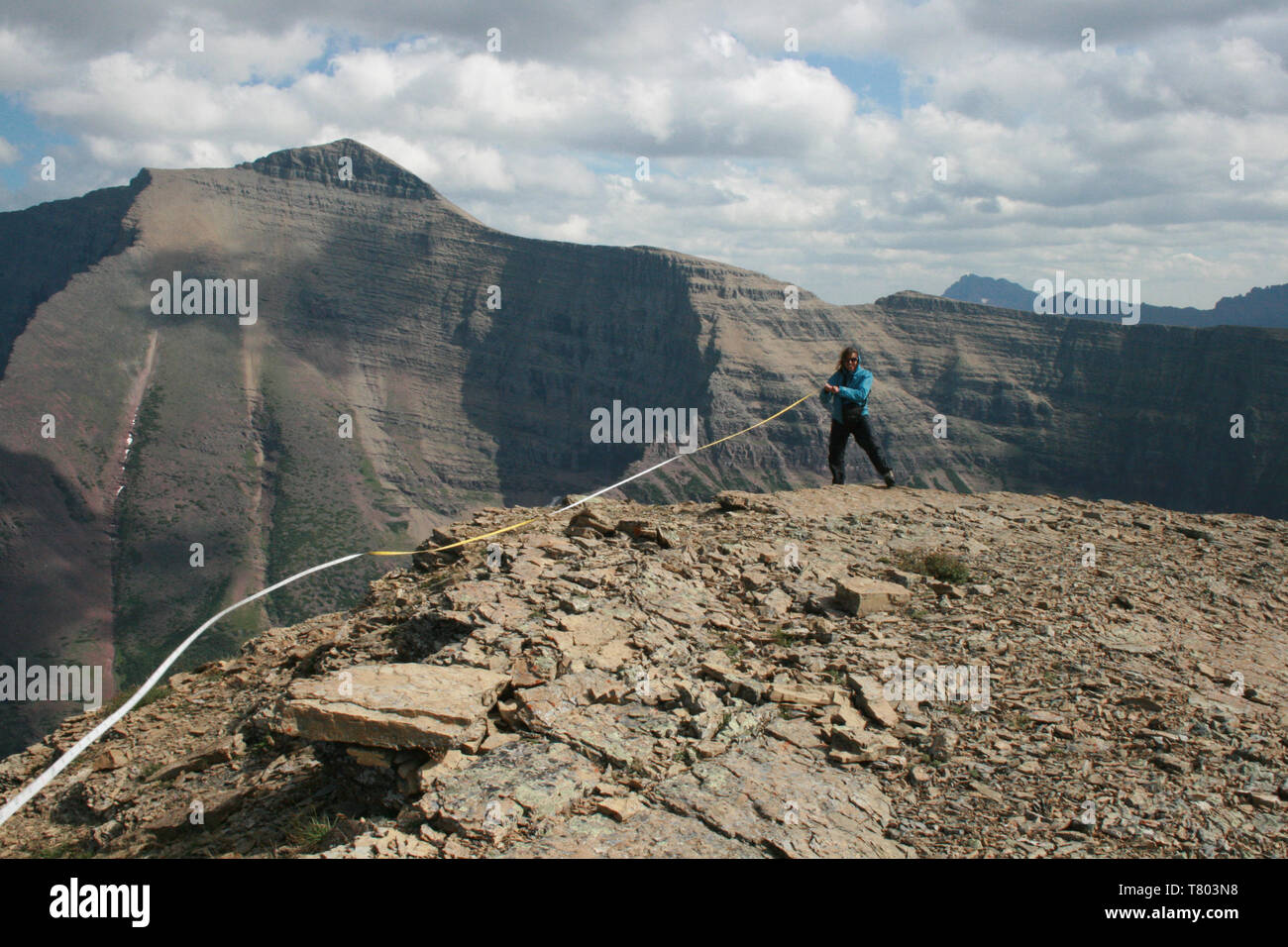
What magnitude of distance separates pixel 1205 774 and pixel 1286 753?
1.01m

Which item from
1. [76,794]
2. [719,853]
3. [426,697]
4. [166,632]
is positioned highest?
[426,697]

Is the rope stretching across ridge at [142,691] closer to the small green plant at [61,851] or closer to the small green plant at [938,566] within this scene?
the small green plant at [61,851]

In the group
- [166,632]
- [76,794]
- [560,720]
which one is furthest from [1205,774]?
[166,632]

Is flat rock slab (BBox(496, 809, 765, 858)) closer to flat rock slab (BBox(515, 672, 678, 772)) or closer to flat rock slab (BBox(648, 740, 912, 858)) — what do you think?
flat rock slab (BBox(648, 740, 912, 858))

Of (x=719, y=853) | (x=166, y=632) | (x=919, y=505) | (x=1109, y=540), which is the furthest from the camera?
(x=166, y=632)

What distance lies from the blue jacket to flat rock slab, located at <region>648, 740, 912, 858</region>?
32.6ft

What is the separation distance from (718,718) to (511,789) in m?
2.09

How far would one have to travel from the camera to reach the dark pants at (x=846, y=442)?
16109 mm

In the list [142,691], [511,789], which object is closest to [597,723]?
[511,789]

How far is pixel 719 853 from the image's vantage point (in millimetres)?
5754

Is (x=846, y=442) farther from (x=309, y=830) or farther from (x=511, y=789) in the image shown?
(x=309, y=830)

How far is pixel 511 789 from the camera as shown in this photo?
6289mm
